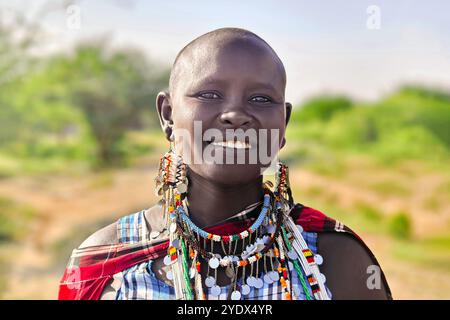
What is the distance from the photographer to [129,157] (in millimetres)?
12125

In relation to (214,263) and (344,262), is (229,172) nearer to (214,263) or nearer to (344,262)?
(214,263)

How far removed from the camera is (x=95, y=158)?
12.0 metres

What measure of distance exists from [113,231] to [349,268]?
0.73 metres

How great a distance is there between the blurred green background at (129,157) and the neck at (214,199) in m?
7.90

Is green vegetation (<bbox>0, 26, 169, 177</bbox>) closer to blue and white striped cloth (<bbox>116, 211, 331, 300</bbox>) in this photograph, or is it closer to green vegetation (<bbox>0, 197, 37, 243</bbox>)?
green vegetation (<bbox>0, 197, 37, 243</bbox>)

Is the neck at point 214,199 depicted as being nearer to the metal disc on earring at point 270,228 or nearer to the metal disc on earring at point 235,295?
Answer: the metal disc on earring at point 270,228

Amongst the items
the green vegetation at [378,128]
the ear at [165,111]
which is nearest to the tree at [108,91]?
the green vegetation at [378,128]

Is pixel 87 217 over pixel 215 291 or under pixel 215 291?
over

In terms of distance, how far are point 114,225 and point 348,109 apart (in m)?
9.72

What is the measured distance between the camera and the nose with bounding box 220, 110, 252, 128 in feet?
4.88

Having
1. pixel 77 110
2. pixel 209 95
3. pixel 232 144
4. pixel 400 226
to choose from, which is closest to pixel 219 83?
pixel 209 95

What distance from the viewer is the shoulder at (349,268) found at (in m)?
1.62

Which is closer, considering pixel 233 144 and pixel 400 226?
pixel 233 144
